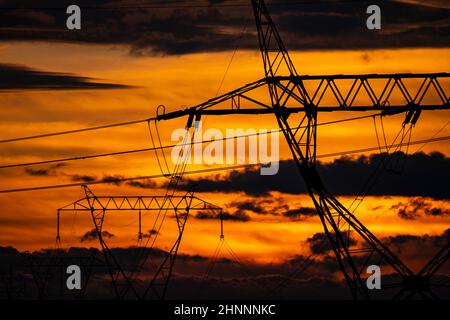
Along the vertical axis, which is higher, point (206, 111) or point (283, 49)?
point (283, 49)
